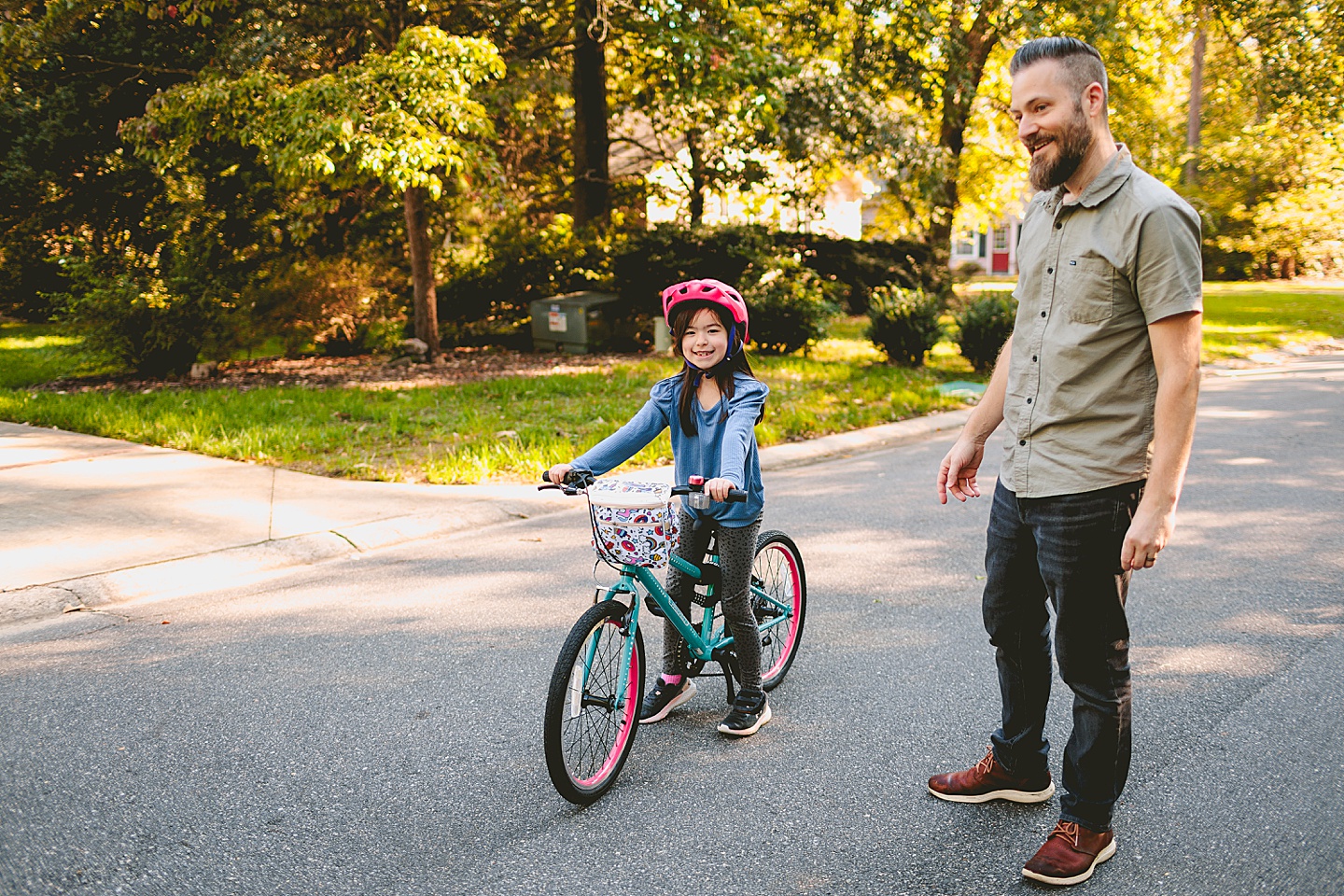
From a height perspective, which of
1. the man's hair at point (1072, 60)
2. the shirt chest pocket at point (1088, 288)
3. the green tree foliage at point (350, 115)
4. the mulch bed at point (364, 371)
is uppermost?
the green tree foliage at point (350, 115)

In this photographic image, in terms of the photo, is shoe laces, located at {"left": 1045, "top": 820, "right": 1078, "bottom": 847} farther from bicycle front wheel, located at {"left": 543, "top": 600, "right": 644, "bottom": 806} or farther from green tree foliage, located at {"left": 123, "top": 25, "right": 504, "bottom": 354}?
green tree foliage, located at {"left": 123, "top": 25, "right": 504, "bottom": 354}

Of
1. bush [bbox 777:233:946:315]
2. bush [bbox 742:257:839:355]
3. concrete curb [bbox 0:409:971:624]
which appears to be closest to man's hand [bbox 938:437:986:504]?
concrete curb [bbox 0:409:971:624]

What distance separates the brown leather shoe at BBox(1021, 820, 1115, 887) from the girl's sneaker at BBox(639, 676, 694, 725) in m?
1.45

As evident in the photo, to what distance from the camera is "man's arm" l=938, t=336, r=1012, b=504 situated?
3129 mm

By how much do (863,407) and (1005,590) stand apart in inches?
318

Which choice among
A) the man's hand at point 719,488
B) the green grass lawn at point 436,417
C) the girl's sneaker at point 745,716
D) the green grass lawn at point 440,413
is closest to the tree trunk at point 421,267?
the green grass lawn at point 440,413

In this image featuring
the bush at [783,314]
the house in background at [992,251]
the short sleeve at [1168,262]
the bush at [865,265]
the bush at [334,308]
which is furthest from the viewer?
Answer: the house in background at [992,251]

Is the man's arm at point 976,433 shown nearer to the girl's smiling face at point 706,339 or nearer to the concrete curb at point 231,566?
the girl's smiling face at point 706,339

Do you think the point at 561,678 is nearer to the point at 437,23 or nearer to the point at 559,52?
the point at 437,23

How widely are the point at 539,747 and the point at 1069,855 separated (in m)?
1.77

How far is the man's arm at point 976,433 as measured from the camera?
123 inches

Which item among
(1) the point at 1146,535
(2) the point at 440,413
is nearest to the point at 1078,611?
(1) the point at 1146,535

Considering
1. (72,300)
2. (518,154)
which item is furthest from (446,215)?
(72,300)

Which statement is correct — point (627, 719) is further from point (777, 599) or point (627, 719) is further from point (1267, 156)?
point (1267, 156)
